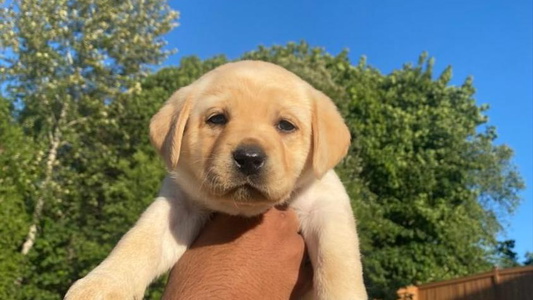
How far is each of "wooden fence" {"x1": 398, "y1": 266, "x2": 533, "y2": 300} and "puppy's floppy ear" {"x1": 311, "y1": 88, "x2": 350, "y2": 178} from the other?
A: 13.5 m

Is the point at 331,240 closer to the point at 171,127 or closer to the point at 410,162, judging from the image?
the point at 171,127

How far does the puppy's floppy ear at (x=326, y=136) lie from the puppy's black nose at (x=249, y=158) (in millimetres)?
511

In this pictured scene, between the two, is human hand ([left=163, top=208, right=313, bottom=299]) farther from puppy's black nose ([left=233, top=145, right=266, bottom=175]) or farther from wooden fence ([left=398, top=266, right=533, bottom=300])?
wooden fence ([left=398, top=266, right=533, bottom=300])

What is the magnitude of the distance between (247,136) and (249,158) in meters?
0.16

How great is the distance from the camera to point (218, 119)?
3670mm

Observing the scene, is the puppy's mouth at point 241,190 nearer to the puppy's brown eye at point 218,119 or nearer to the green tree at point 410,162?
the puppy's brown eye at point 218,119

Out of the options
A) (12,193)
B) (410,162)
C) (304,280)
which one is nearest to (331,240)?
(304,280)

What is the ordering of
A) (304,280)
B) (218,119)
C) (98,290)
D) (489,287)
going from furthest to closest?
(489,287) < (304,280) < (218,119) < (98,290)

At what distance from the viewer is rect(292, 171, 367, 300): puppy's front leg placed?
326cm

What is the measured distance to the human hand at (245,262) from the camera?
132 inches

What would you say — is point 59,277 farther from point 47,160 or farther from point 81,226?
point 47,160

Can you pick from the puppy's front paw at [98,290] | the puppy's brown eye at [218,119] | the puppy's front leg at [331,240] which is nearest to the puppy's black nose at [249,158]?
the puppy's brown eye at [218,119]

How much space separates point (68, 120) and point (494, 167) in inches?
884

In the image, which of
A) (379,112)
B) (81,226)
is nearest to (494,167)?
(379,112)
